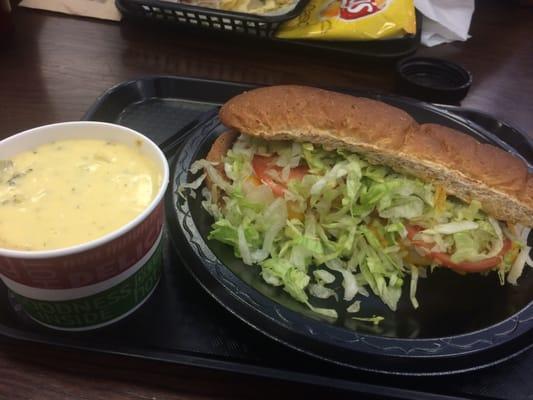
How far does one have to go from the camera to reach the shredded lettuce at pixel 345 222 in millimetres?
1229

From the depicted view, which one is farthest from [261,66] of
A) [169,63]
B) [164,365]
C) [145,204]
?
[164,365]

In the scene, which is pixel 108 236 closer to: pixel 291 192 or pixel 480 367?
pixel 291 192

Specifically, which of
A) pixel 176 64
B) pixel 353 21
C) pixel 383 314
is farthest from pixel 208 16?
pixel 383 314

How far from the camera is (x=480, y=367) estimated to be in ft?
3.15

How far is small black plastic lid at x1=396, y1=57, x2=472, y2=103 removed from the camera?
1764 millimetres

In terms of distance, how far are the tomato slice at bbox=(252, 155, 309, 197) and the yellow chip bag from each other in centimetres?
82

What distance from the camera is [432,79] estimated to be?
1926 mm

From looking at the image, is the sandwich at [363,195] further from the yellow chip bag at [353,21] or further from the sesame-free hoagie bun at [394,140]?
the yellow chip bag at [353,21]

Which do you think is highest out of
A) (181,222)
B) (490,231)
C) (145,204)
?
(145,204)

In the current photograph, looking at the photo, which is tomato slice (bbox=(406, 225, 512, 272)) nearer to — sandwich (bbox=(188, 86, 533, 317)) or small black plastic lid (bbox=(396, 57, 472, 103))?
sandwich (bbox=(188, 86, 533, 317))

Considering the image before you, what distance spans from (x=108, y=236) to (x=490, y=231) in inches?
37.8

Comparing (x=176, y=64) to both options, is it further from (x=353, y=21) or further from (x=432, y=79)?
(x=432, y=79)

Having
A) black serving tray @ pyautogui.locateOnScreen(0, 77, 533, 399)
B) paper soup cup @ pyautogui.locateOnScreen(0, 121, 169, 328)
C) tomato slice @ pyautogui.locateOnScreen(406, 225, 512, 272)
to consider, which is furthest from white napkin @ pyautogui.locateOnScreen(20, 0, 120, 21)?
tomato slice @ pyautogui.locateOnScreen(406, 225, 512, 272)

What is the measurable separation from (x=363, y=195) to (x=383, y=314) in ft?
1.03
